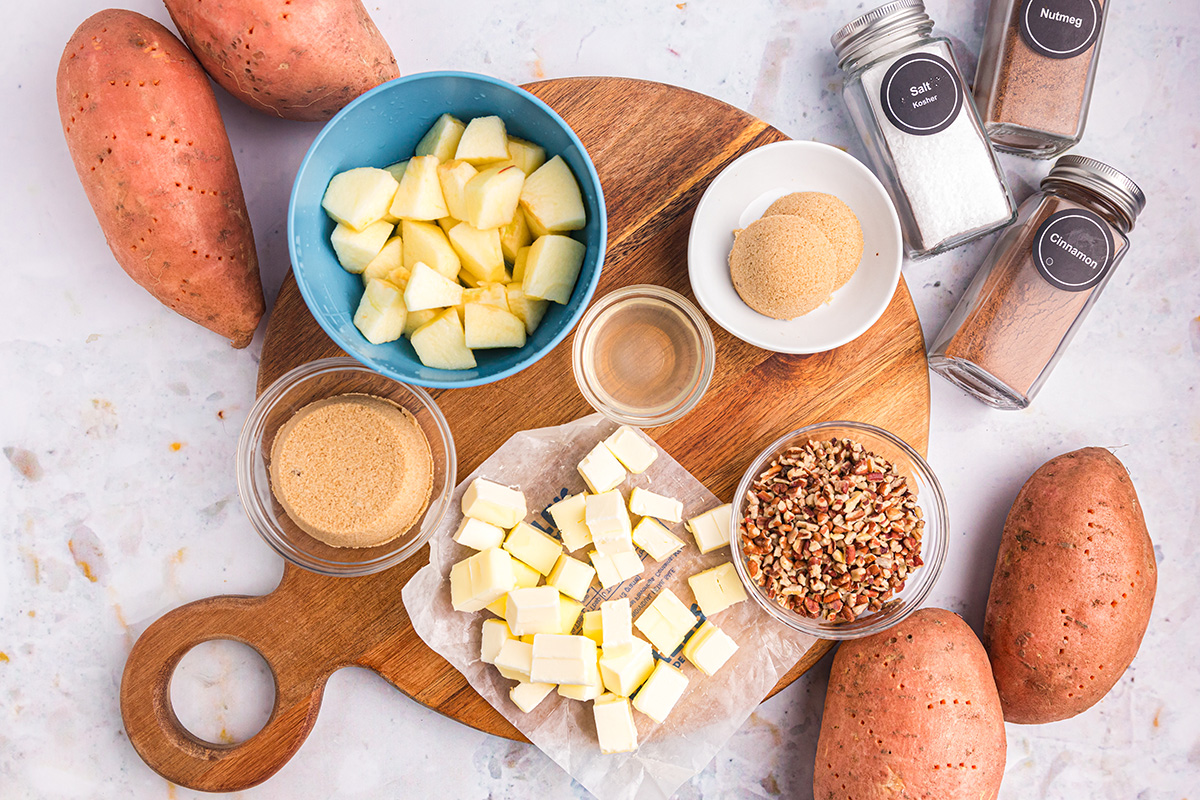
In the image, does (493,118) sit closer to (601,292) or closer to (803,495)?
(601,292)

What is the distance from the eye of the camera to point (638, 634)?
1.31 m

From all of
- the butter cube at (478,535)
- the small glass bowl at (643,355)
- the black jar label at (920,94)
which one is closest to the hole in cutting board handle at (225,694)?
the butter cube at (478,535)

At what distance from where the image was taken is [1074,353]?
146 cm

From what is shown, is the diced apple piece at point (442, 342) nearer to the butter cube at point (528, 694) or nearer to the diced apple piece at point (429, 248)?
the diced apple piece at point (429, 248)

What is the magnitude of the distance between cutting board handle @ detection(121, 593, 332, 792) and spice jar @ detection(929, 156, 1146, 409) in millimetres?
1287

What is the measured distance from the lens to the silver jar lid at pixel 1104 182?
1.29 m

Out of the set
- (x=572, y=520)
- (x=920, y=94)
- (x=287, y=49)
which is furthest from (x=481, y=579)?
(x=920, y=94)

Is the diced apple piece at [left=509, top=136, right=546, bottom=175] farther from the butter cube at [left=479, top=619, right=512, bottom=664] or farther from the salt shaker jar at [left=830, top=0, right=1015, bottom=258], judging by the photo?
the butter cube at [left=479, top=619, right=512, bottom=664]

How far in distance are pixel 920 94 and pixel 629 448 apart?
0.79 metres

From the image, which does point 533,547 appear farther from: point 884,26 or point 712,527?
point 884,26

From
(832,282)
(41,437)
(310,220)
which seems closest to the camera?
(310,220)

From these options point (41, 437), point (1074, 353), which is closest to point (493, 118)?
point (41, 437)

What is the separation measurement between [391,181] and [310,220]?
0.14 metres

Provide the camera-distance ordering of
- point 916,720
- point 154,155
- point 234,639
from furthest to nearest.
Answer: point 234,639
point 916,720
point 154,155
